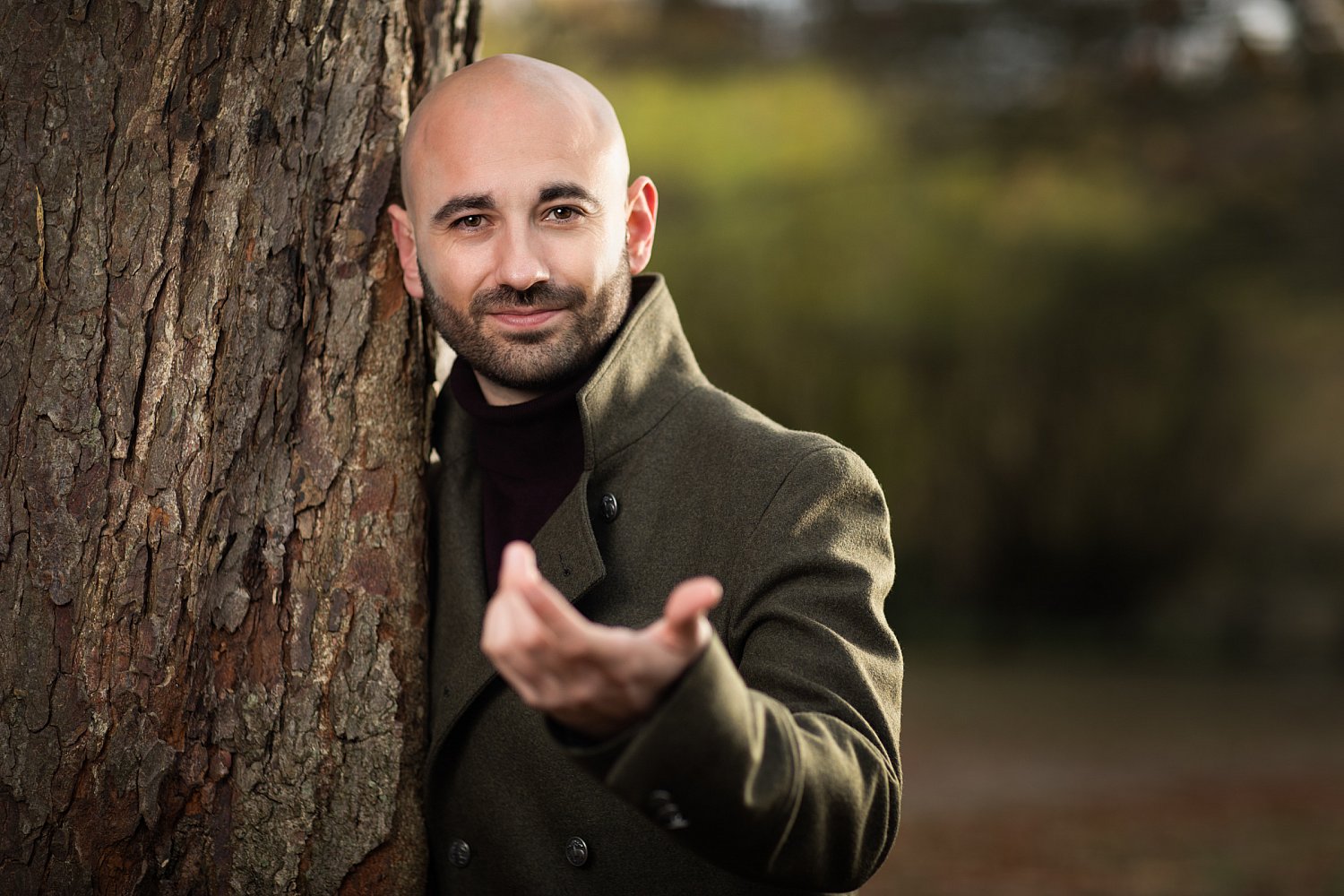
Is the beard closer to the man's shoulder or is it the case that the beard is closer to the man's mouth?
the man's mouth

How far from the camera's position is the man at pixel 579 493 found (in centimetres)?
189

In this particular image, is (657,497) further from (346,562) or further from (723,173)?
(723,173)

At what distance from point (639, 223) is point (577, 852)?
1.06m

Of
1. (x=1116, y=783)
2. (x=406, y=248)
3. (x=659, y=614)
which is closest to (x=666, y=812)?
(x=659, y=614)

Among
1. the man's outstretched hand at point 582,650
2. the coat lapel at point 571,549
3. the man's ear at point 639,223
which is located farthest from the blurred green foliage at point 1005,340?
the man's outstretched hand at point 582,650

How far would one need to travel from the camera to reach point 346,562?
2.14 meters

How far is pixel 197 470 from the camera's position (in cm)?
205

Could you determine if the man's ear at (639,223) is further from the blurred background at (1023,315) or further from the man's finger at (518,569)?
the blurred background at (1023,315)

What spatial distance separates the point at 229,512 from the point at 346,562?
0.20 meters

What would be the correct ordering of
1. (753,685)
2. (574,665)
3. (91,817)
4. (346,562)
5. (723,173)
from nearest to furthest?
(574,665), (753,685), (91,817), (346,562), (723,173)

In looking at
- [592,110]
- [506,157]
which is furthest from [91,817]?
[592,110]

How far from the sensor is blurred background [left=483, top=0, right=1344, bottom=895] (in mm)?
9289

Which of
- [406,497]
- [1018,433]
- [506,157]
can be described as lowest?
[1018,433]

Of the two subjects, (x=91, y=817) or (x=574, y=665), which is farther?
(x=91, y=817)
